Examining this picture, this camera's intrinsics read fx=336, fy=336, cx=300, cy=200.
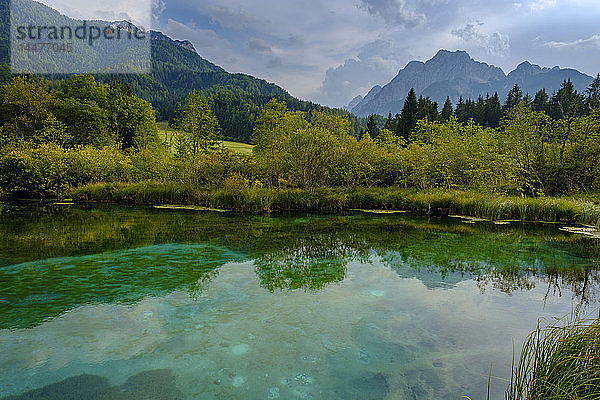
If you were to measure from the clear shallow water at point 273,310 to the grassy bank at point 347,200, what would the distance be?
3.37 metres

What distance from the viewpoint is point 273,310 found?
5582mm

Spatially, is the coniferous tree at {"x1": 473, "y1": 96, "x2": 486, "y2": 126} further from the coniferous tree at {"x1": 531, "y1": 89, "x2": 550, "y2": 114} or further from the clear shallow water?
the clear shallow water

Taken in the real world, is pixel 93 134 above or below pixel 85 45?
below

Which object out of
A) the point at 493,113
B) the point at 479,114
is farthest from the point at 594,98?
the point at 479,114

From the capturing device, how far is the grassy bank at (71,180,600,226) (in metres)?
14.3

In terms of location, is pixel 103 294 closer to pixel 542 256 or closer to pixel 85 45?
pixel 542 256

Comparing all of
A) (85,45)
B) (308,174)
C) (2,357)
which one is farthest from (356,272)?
(85,45)

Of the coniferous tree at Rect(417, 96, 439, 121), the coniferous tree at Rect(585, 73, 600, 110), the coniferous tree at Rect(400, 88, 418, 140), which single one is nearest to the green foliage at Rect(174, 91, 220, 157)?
the coniferous tree at Rect(585, 73, 600, 110)

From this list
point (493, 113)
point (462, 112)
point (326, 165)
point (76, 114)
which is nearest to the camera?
point (326, 165)

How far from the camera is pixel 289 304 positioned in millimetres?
5852

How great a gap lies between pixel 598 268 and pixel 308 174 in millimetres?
13974

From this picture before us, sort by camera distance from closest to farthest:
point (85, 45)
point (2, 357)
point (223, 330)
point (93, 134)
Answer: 1. point (2, 357)
2. point (223, 330)
3. point (93, 134)
4. point (85, 45)

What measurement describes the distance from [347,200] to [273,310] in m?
12.7

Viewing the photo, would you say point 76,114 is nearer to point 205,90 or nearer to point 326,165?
point 326,165
